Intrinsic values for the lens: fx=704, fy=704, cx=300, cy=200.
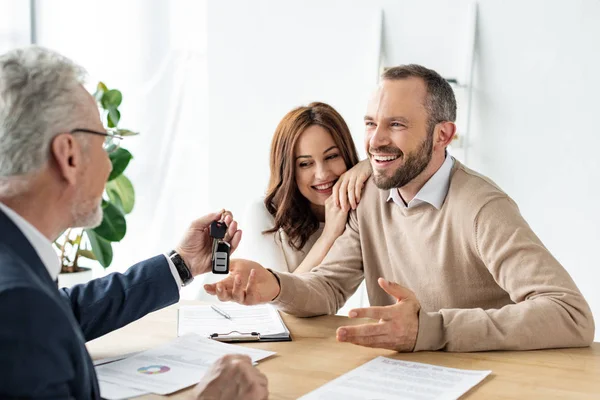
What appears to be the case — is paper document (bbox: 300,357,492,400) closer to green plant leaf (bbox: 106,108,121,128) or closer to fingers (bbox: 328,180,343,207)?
fingers (bbox: 328,180,343,207)

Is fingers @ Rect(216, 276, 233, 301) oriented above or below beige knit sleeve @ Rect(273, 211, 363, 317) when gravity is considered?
above

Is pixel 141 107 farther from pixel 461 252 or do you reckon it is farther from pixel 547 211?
pixel 461 252

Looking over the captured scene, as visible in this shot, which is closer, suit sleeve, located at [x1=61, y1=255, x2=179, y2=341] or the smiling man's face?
suit sleeve, located at [x1=61, y1=255, x2=179, y2=341]

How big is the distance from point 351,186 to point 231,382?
1256 mm

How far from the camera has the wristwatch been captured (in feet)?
6.04

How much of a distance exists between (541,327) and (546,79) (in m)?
2.08

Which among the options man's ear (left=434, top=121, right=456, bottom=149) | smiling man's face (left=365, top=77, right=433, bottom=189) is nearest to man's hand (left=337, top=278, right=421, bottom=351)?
smiling man's face (left=365, top=77, right=433, bottom=189)

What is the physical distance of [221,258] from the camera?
1.88 metres

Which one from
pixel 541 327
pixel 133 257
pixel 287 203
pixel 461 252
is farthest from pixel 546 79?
pixel 133 257

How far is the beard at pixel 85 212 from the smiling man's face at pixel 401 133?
1038mm

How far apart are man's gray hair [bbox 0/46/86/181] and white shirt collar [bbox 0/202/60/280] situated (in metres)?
0.06

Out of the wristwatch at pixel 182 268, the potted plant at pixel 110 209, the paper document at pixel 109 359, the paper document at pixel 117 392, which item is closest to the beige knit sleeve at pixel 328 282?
the wristwatch at pixel 182 268

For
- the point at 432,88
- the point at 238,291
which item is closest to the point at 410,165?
the point at 432,88

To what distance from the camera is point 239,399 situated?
1.22 m
